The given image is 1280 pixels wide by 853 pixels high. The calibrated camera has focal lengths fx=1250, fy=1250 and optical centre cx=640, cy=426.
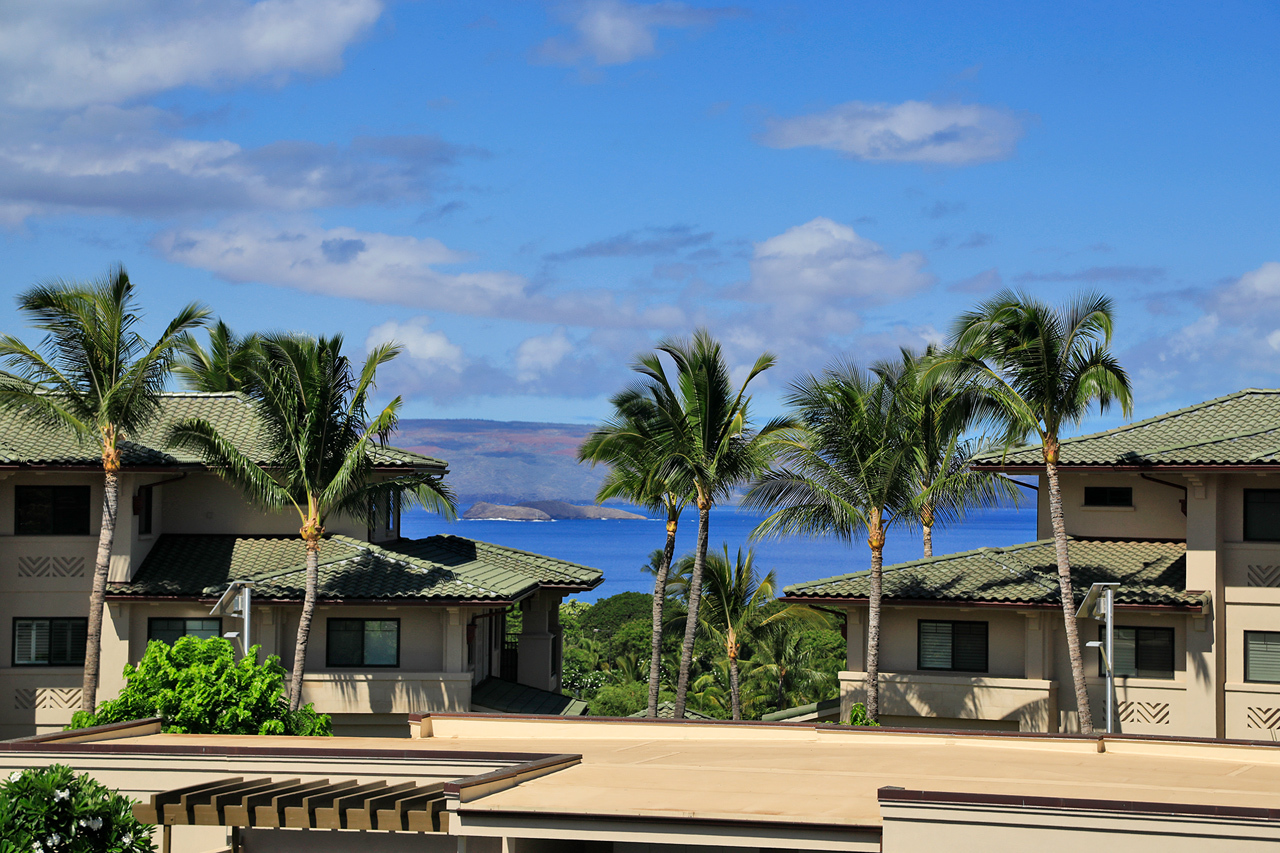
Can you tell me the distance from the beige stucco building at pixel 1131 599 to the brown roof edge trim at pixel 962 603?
0.04 m

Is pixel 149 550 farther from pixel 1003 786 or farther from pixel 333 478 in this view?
pixel 1003 786

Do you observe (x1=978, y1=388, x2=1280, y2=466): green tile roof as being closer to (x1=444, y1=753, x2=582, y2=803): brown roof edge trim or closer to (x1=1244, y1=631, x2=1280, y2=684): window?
(x1=1244, y1=631, x2=1280, y2=684): window

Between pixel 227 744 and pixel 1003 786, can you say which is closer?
pixel 1003 786

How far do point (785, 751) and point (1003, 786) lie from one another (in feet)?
13.9

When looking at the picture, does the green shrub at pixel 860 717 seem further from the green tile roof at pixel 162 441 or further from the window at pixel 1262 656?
the green tile roof at pixel 162 441

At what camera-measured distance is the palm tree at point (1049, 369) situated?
25.1 metres

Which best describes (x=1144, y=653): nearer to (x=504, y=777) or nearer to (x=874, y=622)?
(x=874, y=622)

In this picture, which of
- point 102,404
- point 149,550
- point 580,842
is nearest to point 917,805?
point 580,842

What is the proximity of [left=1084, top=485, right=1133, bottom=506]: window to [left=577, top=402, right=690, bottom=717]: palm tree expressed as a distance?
31.9 ft

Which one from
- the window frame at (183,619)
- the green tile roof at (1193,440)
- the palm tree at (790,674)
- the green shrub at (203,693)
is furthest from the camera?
the palm tree at (790,674)

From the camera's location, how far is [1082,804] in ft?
34.3

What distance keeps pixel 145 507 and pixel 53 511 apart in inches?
80.7

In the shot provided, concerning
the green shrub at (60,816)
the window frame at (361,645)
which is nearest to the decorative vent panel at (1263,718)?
the window frame at (361,645)

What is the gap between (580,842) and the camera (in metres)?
12.7
